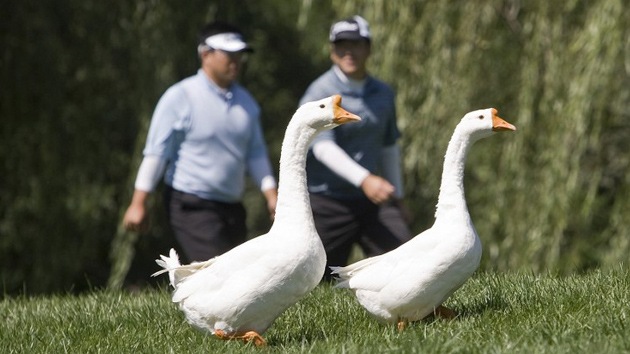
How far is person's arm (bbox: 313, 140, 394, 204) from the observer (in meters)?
7.36

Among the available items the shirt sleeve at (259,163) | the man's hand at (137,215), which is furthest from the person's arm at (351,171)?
the man's hand at (137,215)

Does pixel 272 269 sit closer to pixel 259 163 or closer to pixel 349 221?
pixel 349 221

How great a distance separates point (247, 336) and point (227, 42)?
306 cm

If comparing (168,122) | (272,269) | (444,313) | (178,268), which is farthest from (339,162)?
(272,269)

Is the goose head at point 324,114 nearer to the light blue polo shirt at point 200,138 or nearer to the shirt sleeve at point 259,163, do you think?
the light blue polo shirt at point 200,138

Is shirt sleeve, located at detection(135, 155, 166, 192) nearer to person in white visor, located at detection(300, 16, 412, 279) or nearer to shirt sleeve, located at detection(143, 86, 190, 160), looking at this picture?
shirt sleeve, located at detection(143, 86, 190, 160)

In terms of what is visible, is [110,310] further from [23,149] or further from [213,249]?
[23,149]

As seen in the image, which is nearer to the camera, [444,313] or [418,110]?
[444,313]

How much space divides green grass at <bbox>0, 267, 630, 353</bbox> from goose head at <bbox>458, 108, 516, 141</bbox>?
2.64ft

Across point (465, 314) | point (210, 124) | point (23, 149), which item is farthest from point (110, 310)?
point (23, 149)

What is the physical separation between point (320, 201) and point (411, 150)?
373 cm

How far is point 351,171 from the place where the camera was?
24.7ft

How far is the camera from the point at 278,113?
18.7m

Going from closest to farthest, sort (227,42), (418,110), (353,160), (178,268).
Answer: (178,268), (353,160), (227,42), (418,110)
